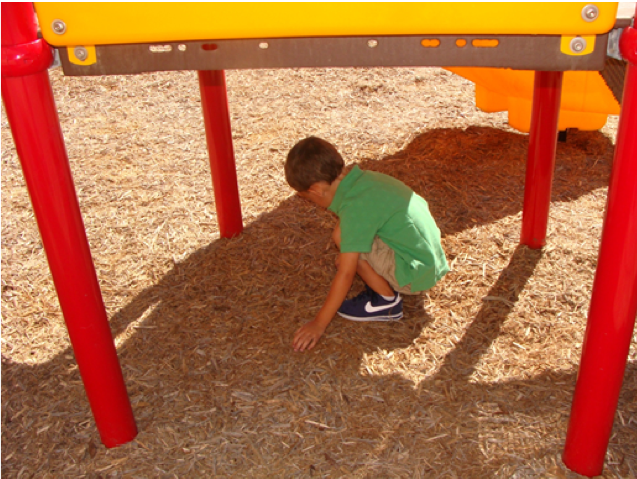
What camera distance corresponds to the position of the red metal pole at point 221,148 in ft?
10.2

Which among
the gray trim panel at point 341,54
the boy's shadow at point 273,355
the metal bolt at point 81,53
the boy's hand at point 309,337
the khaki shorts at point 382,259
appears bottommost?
the boy's shadow at point 273,355

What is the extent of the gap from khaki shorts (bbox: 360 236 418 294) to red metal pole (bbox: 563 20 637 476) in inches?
39.0

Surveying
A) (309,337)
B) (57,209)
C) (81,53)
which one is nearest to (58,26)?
(81,53)

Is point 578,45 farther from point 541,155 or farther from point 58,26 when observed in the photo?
point 541,155

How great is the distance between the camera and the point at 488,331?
279 centimetres

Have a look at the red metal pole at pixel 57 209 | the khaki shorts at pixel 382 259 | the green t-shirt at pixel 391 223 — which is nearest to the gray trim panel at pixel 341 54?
the red metal pole at pixel 57 209

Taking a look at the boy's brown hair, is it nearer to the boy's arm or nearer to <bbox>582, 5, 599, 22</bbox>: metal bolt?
the boy's arm

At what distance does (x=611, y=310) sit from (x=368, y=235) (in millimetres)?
988

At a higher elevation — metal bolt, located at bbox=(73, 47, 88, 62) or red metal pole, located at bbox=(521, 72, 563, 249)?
metal bolt, located at bbox=(73, 47, 88, 62)

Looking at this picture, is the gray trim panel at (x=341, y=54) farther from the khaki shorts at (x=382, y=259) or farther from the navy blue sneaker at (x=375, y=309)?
the navy blue sneaker at (x=375, y=309)

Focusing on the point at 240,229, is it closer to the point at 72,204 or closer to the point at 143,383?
the point at 143,383

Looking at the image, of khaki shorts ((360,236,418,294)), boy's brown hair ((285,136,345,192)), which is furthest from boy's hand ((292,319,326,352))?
boy's brown hair ((285,136,345,192))

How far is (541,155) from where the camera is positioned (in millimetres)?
3055

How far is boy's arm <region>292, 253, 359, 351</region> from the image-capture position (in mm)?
2592
